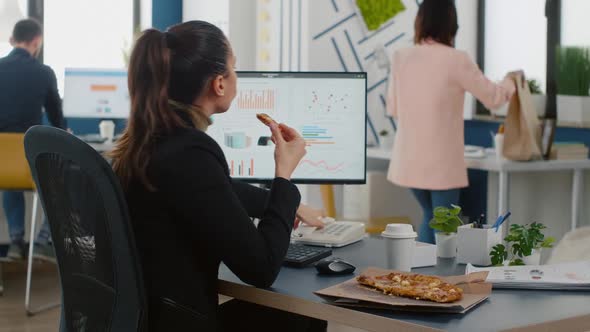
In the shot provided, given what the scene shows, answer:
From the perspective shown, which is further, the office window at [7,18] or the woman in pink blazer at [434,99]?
the office window at [7,18]

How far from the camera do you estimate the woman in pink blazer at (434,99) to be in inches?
166

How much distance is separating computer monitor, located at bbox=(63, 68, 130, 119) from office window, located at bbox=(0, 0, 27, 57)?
0.84m

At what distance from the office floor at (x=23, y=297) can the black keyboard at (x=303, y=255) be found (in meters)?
2.32

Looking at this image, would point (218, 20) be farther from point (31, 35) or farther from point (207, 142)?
point (207, 142)

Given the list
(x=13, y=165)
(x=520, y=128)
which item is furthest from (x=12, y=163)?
(x=520, y=128)

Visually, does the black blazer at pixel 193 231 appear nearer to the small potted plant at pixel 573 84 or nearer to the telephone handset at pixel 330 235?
the telephone handset at pixel 330 235

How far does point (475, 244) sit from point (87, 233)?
2.95 ft

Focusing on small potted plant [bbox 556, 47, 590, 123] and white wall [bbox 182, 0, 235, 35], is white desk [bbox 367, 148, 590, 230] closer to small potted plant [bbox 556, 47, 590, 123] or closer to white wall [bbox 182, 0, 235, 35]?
small potted plant [bbox 556, 47, 590, 123]

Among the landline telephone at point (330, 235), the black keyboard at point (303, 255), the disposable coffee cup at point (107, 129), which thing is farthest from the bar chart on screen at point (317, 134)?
the disposable coffee cup at point (107, 129)

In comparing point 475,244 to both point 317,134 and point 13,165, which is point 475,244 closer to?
point 317,134

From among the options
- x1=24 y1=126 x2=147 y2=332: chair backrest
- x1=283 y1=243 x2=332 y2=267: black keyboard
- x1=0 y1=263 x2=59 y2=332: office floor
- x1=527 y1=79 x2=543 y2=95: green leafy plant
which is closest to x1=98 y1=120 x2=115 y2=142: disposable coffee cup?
Result: x1=0 y1=263 x2=59 y2=332: office floor

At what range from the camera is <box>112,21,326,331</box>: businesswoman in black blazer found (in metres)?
1.83

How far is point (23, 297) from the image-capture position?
5008 millimetres

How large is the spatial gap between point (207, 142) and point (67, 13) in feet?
17.8
